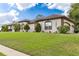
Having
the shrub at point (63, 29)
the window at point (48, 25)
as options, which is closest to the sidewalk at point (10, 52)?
the window at point (48, 25)

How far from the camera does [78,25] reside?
3154 mm

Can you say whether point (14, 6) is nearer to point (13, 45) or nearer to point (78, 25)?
point (13, 45)

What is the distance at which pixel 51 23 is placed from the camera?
318 centimetres

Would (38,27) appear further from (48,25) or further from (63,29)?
(63,29)

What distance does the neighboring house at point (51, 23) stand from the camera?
3133mm

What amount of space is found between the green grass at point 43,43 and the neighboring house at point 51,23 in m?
0.09

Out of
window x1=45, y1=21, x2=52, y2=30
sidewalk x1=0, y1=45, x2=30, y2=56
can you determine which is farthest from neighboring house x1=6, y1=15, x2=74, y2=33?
sidewalk x1=0, y1=45, x2=30, y2=56

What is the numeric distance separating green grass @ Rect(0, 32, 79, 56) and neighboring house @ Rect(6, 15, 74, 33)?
0.09 m

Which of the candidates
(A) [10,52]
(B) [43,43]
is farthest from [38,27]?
(A) [10,52]

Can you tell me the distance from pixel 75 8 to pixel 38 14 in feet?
1.78

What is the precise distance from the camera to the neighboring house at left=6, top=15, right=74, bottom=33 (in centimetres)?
313

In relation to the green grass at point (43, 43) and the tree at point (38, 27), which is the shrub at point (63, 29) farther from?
the tree at point (38, 27)

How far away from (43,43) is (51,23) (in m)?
0.33

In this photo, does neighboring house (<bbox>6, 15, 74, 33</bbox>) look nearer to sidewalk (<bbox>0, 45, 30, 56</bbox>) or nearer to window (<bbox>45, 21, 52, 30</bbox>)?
window (<bbox>45, 21, 52, 30</bbox>)
